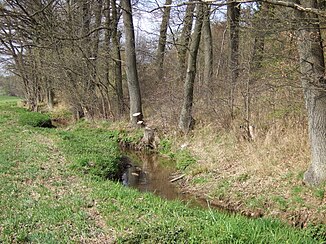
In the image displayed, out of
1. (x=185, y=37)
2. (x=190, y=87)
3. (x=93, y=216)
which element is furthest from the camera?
(x=185, y=37)

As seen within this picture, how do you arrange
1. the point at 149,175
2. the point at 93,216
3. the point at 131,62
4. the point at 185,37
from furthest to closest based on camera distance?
the point at 185,37 → the point at 131,62 → the point at 149,175 → the point at 93,216

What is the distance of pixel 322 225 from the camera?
5.32 meters

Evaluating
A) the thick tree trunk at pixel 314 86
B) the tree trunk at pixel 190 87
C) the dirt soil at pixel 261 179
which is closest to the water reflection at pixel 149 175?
the dirt soil at pixel 261 179

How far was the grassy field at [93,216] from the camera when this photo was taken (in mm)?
4168

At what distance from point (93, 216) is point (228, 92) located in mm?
6417

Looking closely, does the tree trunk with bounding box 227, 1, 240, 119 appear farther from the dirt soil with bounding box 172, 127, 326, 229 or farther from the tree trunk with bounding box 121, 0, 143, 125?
the tree trunk with bounding box 121, 0, 143, 125

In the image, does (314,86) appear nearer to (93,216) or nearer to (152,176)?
(93,216)

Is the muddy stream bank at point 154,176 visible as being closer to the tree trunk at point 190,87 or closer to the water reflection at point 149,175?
the water reflection at point 149,175

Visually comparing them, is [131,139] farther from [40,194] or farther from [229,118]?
[40,194]

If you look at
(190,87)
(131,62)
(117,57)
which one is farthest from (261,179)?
(117,57)

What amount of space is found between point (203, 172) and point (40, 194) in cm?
415

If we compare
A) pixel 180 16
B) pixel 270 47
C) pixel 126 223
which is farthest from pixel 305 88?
pixel 180 16

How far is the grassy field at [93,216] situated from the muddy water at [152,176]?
1.03 metres

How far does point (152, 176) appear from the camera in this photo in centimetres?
925
